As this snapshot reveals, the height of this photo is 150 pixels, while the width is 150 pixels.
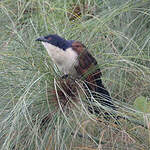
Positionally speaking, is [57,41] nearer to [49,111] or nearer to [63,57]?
[63,57]

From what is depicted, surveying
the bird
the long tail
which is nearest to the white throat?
the bird

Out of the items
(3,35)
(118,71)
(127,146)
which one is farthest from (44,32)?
(127,146)

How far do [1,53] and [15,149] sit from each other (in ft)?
1.52

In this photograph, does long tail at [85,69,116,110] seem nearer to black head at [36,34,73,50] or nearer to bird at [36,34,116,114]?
bird at [36,34,116,114]

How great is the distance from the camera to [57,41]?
6.91ft

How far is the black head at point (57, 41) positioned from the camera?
6.70 ft

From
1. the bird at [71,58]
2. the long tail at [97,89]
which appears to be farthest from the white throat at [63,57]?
the long tail at [97,89]

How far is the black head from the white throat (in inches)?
1.0

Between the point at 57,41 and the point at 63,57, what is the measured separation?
0.11 m

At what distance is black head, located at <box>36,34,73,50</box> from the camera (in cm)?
204

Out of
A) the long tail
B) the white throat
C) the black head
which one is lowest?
the long tail

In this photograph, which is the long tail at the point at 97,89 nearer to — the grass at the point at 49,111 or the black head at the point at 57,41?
the grass at the point at 49,111

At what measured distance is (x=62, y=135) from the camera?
6.04ft

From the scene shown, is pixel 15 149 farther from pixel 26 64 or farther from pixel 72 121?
pixel 26 64
